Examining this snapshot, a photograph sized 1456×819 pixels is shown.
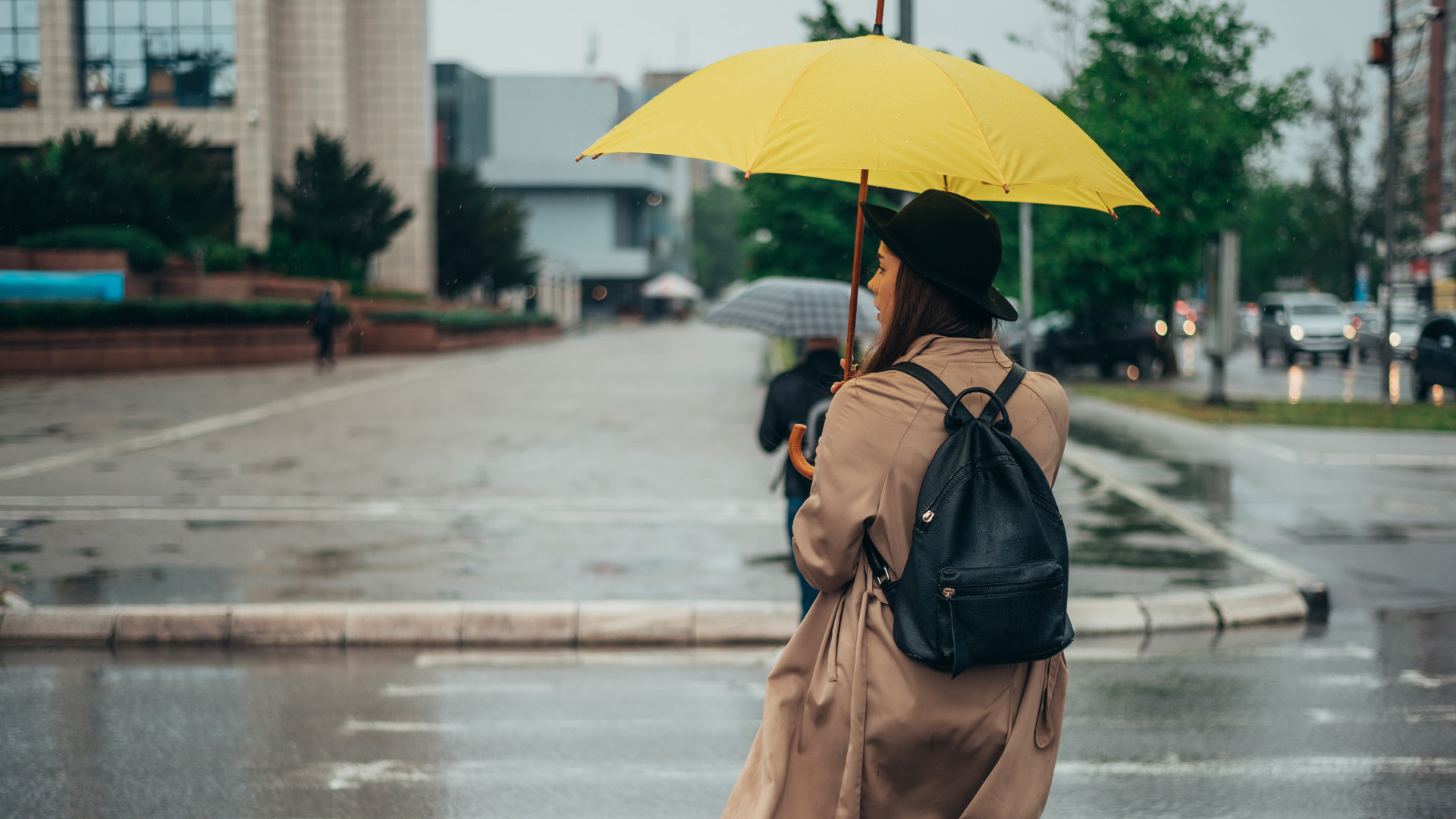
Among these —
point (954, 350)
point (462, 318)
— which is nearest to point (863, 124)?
point (954, 350)

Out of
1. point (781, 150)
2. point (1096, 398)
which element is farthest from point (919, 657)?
point (1096, 398)

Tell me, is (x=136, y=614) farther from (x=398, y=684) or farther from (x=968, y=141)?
(x=968, y=141)

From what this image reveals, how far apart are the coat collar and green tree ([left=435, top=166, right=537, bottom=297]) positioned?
167 feet

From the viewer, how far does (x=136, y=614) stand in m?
6.69

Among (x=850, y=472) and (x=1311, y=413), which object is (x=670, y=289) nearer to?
(x=1311, y=413)

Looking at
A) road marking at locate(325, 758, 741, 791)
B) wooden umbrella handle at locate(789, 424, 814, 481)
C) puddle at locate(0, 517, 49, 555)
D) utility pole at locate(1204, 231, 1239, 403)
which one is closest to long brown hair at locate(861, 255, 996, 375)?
wooden umbrella handle at locate(789, 424, 814, 481)

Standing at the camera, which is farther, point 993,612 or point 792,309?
point 792,309

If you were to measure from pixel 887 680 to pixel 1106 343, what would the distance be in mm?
30205

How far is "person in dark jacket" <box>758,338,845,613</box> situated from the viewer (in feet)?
18.0

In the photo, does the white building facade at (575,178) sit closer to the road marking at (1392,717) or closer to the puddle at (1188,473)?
the puddle at (1188,473)

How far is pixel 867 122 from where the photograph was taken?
110 inches

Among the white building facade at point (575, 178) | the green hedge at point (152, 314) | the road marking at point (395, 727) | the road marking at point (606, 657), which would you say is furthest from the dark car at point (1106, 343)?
the white building facade at point (575, 178)

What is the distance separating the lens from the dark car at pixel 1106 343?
30.7 meters

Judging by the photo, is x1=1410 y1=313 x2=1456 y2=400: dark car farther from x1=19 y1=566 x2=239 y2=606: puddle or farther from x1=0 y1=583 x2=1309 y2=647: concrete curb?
x1=19 y1=566 x2=239 y2=606: puddle
